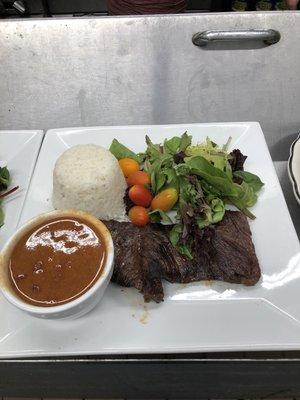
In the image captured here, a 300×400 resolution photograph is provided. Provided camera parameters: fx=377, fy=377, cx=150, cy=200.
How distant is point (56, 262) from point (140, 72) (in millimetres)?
1455

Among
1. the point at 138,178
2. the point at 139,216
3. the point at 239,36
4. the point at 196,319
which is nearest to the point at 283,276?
the point at 196,319

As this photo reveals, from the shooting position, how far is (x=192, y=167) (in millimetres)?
1739

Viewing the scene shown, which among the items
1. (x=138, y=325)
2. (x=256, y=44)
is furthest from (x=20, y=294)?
(x=256, y=44)

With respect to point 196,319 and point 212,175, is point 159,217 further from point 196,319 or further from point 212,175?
point 196,319

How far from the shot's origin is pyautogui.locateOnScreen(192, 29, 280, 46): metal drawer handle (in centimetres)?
218

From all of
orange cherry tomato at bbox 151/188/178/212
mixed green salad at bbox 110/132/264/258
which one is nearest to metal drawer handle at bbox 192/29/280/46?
mixed green salad at bbox 110/132/264/258

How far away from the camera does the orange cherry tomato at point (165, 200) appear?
1.70 meters

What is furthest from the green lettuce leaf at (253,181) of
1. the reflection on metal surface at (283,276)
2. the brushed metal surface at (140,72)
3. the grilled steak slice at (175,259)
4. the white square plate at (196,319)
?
the brushed metal surface at (140,72)

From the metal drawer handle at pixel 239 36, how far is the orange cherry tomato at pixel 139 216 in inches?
47.4

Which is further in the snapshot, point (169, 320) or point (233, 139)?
point (233, 139)

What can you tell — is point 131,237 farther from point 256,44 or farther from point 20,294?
point 256,44

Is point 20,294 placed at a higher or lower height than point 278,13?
lower

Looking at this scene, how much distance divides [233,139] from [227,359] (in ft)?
3.70

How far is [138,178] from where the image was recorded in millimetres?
1826
